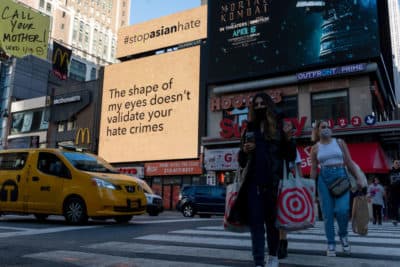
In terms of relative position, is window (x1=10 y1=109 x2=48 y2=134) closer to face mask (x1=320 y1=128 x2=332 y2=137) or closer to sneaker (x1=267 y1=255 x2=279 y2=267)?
face mask (x1=320 y1=128 x2=332 y2=137)

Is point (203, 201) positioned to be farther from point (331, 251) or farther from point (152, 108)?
point (152, 108)

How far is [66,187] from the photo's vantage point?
9.29 metres

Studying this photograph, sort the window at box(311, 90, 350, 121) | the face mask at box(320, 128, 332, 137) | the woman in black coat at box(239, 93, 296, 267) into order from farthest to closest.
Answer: the window at box(311, 90, 350, 121), the face mask at box(320, 128, 332, 137), the woman in black coat at box(239, 93, 296, 267)

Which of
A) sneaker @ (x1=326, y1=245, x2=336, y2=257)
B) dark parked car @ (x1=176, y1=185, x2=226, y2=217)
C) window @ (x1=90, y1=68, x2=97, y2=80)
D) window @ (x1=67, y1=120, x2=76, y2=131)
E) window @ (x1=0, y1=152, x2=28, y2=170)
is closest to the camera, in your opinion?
sneaker @ (x1=326, y1=245, x2=336, y2=257)

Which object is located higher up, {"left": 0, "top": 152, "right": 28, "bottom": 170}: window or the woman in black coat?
{"left": 0, "top": 152, "right": 28, "bottom": 170}: window

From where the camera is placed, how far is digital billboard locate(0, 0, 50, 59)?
41.2 ft

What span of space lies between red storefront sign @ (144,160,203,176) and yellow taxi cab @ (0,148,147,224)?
21.2 metres

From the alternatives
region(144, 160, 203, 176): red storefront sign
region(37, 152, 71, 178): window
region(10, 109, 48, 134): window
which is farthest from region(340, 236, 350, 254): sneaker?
region(10, 109, 48, 134): window

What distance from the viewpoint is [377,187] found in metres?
14.3

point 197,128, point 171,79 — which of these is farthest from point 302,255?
point 171,79

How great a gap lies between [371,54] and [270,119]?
23203mm

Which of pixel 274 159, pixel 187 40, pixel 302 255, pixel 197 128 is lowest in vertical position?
pixel 302 255

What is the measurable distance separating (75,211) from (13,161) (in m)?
2.54

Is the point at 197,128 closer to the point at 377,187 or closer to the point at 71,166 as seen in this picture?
the point at 377,187
